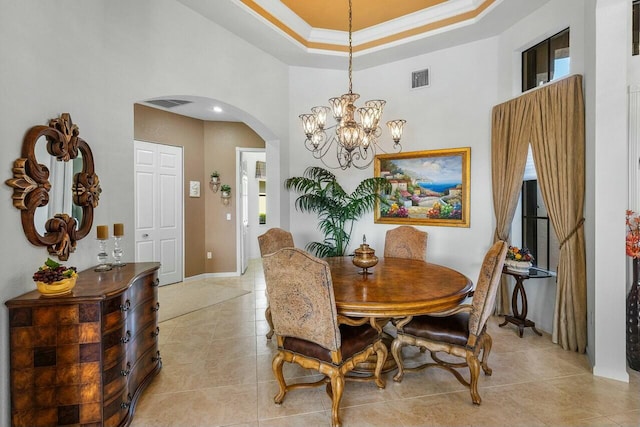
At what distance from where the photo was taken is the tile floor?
6.52 feet

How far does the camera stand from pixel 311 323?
1952mm

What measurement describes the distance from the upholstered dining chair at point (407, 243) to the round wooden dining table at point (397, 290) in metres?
0.49

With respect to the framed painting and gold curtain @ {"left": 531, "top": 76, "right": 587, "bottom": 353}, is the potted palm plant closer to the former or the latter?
the framed painting

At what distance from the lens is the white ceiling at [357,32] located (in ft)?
10.7

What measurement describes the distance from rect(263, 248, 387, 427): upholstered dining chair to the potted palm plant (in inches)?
89.8

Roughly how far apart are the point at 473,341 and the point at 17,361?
104 inches

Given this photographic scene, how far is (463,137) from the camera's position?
3969mm

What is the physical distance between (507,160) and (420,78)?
1604mm

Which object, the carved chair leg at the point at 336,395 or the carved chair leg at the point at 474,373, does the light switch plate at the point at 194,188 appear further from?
the carved chair leg at the point at 474,373

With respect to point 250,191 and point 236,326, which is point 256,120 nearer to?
point 236,326

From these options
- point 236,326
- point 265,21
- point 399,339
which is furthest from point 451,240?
point 265,21

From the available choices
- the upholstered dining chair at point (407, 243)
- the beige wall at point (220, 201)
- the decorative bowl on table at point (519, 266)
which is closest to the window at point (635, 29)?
the decorative bowl on table at point (519, 266)

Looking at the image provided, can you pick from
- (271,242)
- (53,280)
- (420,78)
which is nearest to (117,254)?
(53,280)

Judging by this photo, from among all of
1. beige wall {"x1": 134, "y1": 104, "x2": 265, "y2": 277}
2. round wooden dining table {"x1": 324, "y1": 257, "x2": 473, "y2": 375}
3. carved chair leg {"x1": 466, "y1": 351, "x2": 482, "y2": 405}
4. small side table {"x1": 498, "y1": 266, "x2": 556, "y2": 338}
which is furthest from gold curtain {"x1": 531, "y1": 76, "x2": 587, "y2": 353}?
beige wall {"x1": 134, "y1": 104, "x2": 265, "y2": 277}
